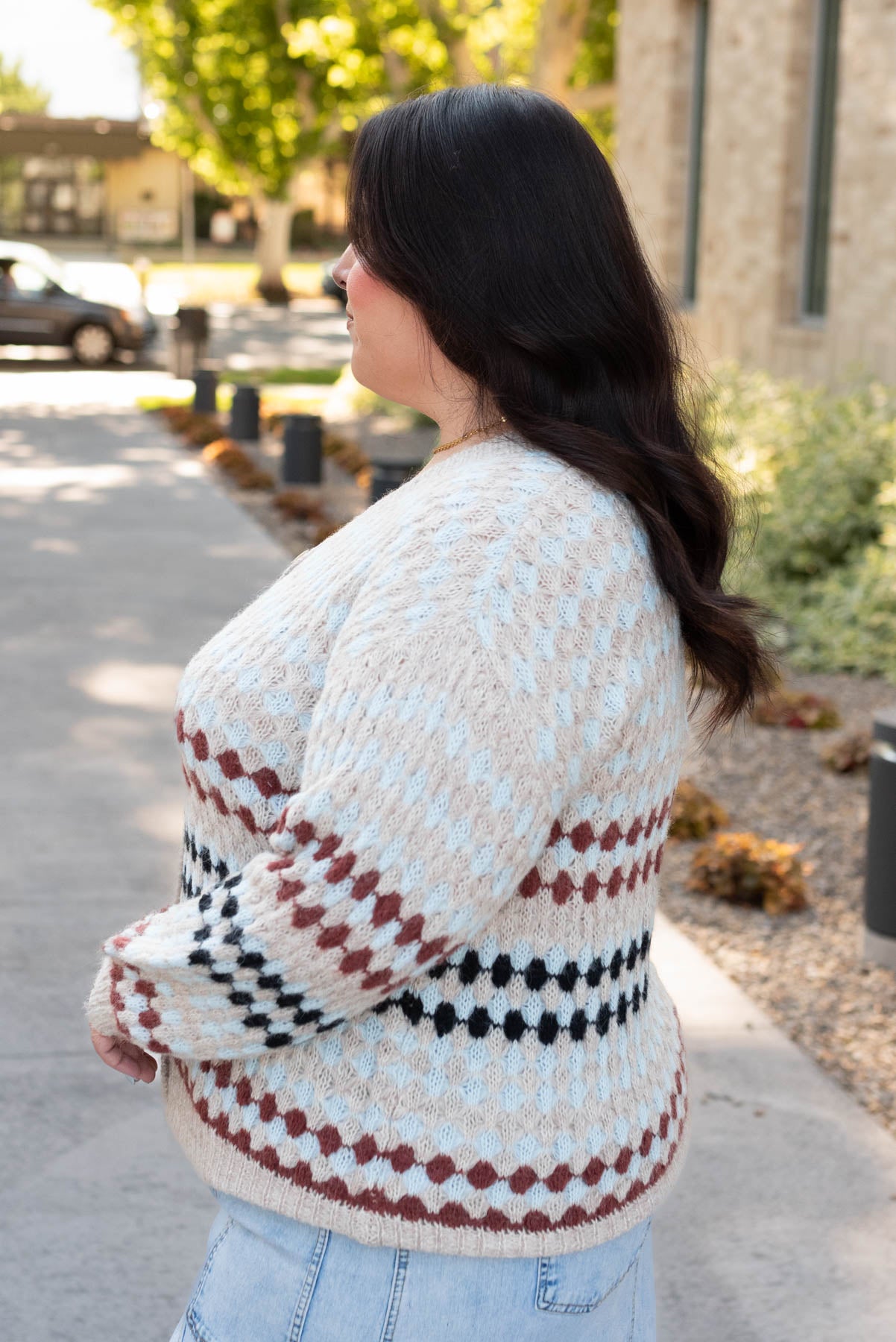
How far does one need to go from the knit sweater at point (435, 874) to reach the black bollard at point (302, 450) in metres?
11.1

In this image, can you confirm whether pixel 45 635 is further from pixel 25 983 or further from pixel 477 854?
pixel 477 854

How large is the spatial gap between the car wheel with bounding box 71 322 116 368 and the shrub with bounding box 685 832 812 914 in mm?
18392

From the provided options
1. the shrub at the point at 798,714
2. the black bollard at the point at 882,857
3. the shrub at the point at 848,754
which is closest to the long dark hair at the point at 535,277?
the black bollard at the point at 882,857

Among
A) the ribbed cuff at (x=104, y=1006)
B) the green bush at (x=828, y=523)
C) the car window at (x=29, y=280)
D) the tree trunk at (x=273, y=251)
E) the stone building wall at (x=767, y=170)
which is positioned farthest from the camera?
the tree trunk at (x=273, y=251)

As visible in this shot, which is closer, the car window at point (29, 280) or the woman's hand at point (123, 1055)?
the woman's hand at point (123, 1055)

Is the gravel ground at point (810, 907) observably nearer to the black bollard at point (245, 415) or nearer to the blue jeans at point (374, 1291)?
the blue jeans at point (374, 1291)

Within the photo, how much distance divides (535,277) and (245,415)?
1388cm

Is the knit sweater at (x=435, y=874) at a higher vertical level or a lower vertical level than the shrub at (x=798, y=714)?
higher

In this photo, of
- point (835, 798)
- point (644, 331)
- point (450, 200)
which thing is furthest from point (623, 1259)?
point (835, 798)

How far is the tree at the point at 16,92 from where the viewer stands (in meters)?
95.2

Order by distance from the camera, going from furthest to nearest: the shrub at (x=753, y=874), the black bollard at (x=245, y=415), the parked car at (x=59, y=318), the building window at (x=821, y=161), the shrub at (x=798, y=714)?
the parked car at (x=59, y=318) → the black bollard at (x=245, y=415) → the building window at (x=821, y=161) → the shrub at (x=798, y=714) → the shrub at (x=753, y=874)

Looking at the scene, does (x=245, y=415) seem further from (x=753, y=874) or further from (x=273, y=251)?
(x=273, y=251)

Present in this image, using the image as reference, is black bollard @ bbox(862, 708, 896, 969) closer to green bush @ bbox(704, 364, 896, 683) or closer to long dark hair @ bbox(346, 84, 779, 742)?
green bush @ bbox(704, 364, 896, 683)

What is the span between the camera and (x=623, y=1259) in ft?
5.09
